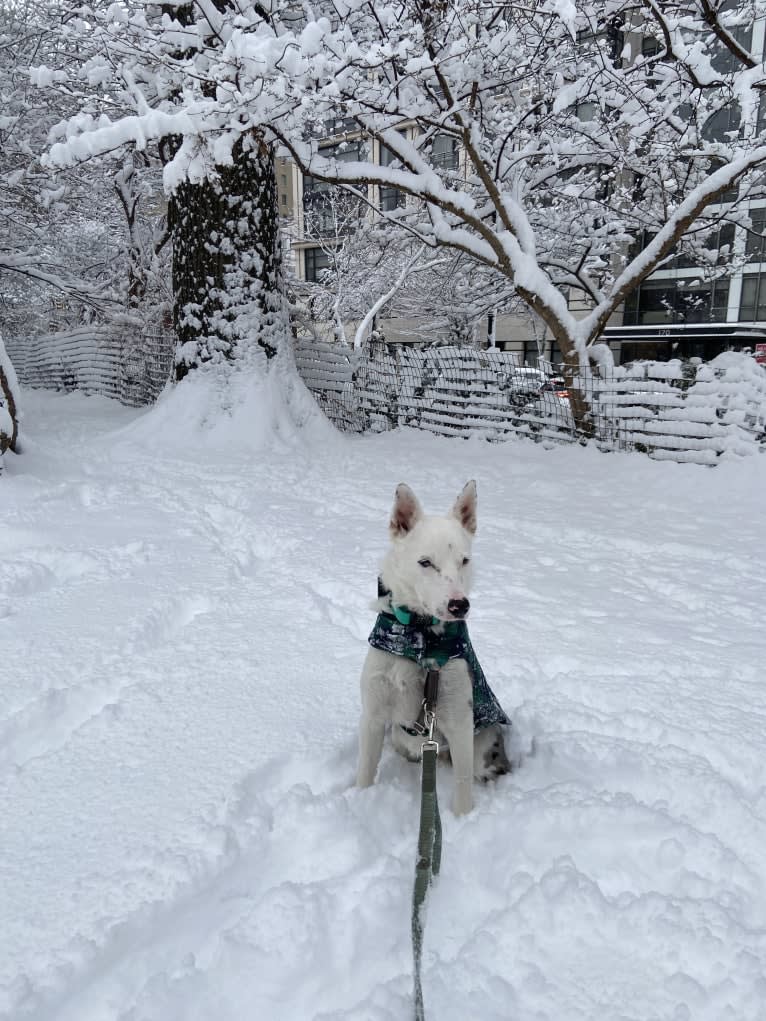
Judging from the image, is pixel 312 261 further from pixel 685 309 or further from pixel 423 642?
pixel 423 642

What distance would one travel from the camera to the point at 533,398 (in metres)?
10.2

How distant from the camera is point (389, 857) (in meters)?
2.22

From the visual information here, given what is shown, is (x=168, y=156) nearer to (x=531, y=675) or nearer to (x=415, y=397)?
(x=415, y=397)

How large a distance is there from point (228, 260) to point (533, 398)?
533 cm

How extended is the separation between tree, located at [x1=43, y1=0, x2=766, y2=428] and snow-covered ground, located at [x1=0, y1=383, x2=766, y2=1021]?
16.1 ft

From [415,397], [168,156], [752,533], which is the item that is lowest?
[752,533]

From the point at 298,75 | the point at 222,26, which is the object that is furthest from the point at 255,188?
the point at 298,75

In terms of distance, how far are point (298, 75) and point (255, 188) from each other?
382 centimetres

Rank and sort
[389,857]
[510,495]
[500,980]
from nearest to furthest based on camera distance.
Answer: [500,980], [389,857], [510,495]

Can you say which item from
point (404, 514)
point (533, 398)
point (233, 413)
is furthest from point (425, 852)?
point (533, 398)

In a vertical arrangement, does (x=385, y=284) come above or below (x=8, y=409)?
above

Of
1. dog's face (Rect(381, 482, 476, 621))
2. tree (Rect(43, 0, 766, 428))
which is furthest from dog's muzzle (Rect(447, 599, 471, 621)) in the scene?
tree (Rect(43, 0, 766, 428))

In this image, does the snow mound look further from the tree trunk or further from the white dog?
the white dog

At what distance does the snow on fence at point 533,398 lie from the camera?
7.90m
